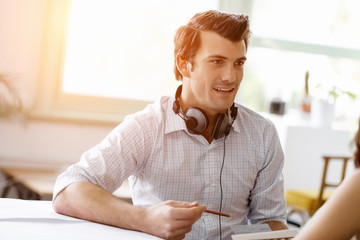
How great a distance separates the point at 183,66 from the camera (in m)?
1.86

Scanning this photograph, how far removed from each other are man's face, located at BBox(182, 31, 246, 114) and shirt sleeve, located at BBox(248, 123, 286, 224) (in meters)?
0.22

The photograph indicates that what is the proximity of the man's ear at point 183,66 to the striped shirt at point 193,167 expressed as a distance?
110 mm

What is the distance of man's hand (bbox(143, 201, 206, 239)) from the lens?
1347mm

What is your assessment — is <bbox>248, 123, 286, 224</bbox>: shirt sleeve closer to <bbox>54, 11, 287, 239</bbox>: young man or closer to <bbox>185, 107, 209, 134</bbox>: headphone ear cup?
<bbox>54, 11, 287, 239</bbox>: young man

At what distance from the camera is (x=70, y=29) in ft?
11.5

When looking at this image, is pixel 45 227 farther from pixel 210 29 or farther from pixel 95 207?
pixel 210 29

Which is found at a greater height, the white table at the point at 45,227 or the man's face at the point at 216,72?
the man's face at the point at 216,72

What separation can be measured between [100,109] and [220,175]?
1993mm

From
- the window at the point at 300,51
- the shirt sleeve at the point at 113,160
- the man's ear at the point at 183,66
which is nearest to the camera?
the shirt sleeve at the point at 113,160

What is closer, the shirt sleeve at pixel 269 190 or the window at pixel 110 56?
the shirt sleeve at pixel 269 190

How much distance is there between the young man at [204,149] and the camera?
66.6 inches

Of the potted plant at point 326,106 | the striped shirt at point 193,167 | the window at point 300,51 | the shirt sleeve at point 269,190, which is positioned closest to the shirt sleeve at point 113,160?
the striped shirt at point 193,167

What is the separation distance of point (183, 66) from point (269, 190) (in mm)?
512

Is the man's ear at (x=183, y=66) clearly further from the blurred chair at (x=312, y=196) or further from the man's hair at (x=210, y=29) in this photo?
the blurred chair at (x=312, y=196)
